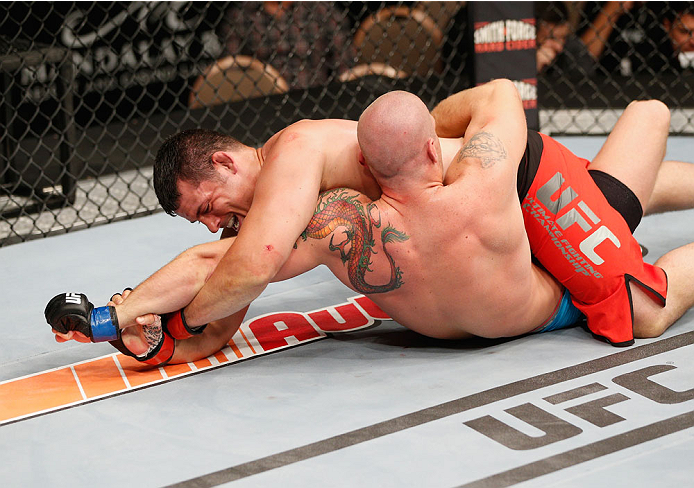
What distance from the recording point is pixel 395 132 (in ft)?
4.88

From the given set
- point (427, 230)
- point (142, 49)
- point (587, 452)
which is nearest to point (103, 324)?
point (427, 230)

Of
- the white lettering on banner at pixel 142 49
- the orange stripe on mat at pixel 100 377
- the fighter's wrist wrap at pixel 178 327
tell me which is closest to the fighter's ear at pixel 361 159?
the fighter's wrist wrap at pixel 178 327

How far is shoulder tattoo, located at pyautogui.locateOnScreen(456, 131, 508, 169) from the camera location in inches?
63.1

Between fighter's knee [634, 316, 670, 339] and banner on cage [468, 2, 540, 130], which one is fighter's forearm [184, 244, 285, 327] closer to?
fighter's knee [634, 316, 670, 339]

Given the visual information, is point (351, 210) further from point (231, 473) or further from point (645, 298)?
point (645, 298)

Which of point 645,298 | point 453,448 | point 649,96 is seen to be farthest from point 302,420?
point 649,96

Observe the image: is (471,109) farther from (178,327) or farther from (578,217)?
(178,327)

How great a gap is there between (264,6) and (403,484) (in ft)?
10.5

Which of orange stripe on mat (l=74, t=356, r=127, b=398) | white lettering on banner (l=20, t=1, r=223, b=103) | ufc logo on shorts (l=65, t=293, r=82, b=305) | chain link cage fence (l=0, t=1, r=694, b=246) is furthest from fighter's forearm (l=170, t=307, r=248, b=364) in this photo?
white lettering on banner (l=20, t=1, r=223, b=103)

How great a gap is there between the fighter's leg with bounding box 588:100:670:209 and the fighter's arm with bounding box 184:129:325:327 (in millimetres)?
819

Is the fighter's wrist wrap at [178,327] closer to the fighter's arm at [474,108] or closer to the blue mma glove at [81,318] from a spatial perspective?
the blue mma glove at [81,318]

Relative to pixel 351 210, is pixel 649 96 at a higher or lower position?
higher

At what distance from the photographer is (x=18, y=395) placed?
68.7 inches

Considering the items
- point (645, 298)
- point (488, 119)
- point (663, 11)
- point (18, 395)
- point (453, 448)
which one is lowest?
point (18, 395)
